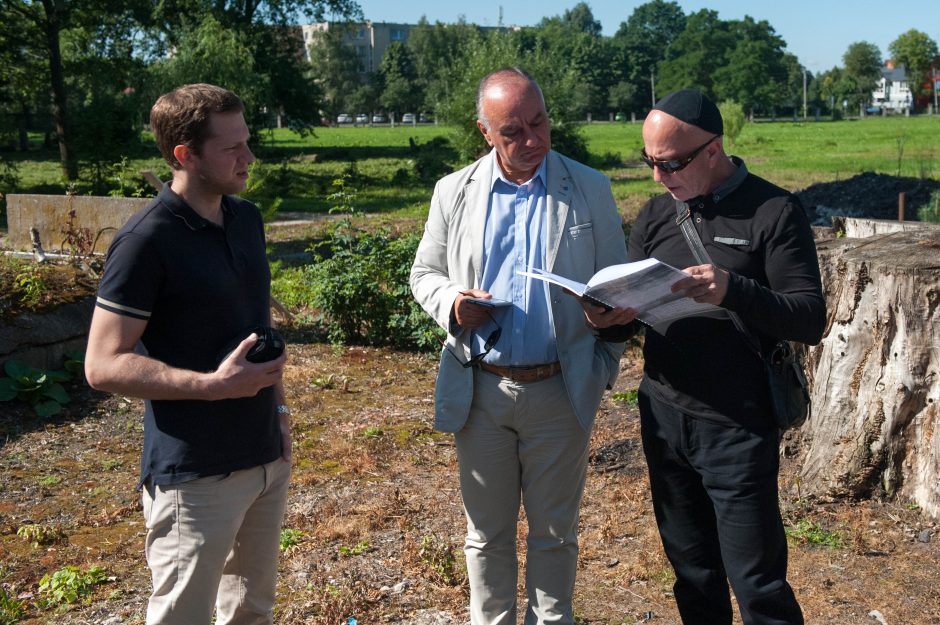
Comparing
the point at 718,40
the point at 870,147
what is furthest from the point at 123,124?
the point at 718,40

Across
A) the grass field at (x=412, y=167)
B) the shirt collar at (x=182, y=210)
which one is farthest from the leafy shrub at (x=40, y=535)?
the grass field at (x=412, y=167)

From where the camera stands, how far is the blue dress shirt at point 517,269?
3266 mm

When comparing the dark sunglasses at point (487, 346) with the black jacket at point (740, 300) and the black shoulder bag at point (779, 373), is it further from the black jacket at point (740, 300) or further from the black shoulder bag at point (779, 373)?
the black shoulder bag at point (779, 373)

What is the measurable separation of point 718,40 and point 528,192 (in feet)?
410

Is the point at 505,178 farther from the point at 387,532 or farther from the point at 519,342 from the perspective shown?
the point at 387,532

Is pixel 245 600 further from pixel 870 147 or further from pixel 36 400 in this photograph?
pixel 870 147

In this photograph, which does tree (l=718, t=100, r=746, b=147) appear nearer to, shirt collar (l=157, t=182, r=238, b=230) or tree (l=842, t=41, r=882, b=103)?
shirt collar (l=157, t=182, r=238, b=230)

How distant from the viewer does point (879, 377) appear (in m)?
4.49

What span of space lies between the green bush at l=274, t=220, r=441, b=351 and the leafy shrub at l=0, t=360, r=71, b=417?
8.41 feet

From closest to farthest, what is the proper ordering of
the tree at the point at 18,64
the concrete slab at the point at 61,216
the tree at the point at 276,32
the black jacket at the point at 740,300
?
the black jacket at the point at 740,300 → the concrete slab at the point at 61,216 → the tree at the point at 18,64 → the tree at the point at 276,32

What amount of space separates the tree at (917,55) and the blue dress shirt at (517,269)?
130 meters


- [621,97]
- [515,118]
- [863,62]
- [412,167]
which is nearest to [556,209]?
[515,118]

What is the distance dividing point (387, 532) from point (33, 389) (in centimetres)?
351

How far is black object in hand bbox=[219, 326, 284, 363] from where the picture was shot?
105 inches
